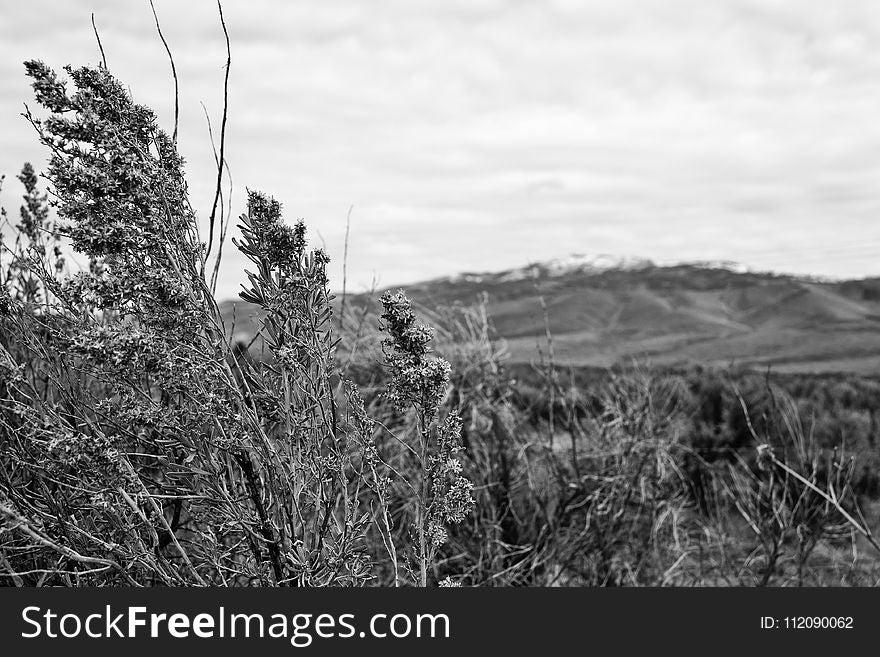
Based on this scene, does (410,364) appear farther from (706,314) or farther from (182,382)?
(706,314)

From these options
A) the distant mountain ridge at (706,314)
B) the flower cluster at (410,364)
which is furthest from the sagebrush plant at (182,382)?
the distant mountain ridge at (706,314)

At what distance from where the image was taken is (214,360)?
2199 mm

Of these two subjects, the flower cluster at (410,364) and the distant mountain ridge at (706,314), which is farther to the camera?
the distant mountain ridge at (706,314)

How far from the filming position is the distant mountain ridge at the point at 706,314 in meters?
26.1

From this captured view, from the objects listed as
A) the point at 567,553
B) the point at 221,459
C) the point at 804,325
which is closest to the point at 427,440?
the point at 221,459

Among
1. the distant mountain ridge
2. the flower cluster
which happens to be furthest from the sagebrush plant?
the distant mountain ridge

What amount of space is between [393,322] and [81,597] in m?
1.27

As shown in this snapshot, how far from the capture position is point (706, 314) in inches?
1538

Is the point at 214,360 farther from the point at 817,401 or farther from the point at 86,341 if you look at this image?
the point at 817,401

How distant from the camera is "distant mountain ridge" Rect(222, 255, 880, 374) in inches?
1029

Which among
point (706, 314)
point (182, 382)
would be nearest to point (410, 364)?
point (182, 382)

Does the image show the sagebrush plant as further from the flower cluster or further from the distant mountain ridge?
the distant mountain ridge

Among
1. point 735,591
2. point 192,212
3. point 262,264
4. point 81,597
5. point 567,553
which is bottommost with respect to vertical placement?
point 567,553

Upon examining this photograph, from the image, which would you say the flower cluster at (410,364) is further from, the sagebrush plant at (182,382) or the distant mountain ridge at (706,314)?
the distant mountain ridge at (706,314)
